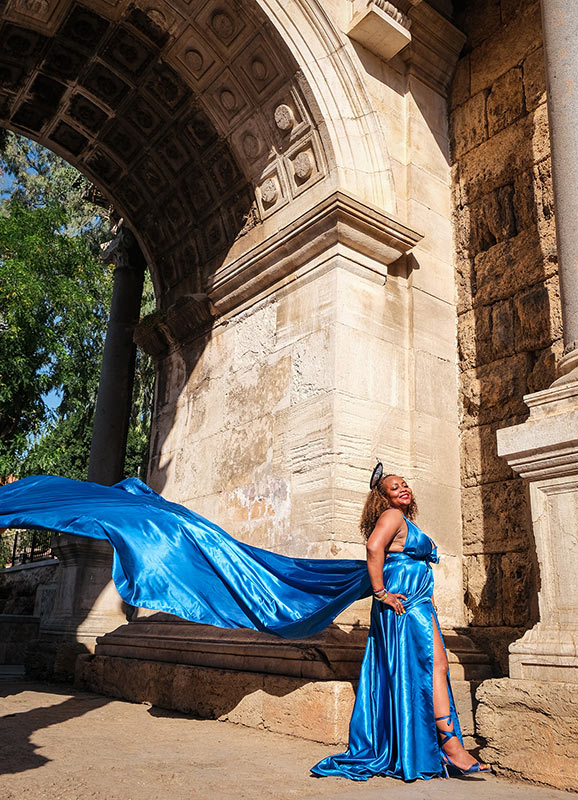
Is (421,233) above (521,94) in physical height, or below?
below

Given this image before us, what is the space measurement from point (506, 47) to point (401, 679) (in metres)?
6.59

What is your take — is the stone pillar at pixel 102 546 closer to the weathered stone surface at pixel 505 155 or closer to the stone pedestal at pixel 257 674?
the stone pedestal at pixel 257 674

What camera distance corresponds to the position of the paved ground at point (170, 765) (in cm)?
351

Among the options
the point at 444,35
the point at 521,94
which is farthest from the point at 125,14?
the point at 521,94

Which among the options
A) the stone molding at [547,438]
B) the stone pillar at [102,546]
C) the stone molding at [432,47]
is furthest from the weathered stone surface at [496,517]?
the stone pillar at [102,546]

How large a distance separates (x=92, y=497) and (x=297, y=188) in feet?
13.2

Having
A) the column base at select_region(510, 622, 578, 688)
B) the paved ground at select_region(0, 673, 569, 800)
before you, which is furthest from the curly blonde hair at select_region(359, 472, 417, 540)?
the paved ground at select_region(0, 673, 569, 800)

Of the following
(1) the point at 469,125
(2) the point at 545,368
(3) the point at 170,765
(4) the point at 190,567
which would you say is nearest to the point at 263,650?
(4) the point at 190,567

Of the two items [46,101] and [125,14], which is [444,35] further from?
[46,101]

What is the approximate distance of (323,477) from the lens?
6090 mm

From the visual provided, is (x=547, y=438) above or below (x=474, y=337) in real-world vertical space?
below

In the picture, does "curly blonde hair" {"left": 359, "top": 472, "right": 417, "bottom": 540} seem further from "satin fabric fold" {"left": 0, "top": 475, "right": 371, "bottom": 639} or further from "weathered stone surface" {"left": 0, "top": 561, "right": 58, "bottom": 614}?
"weathered stone surface" {"left": 0, "top": 561, "right": 58, "bottom": 614}

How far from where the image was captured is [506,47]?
761cm

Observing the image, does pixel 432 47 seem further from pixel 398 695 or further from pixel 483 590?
pixel 398 695
